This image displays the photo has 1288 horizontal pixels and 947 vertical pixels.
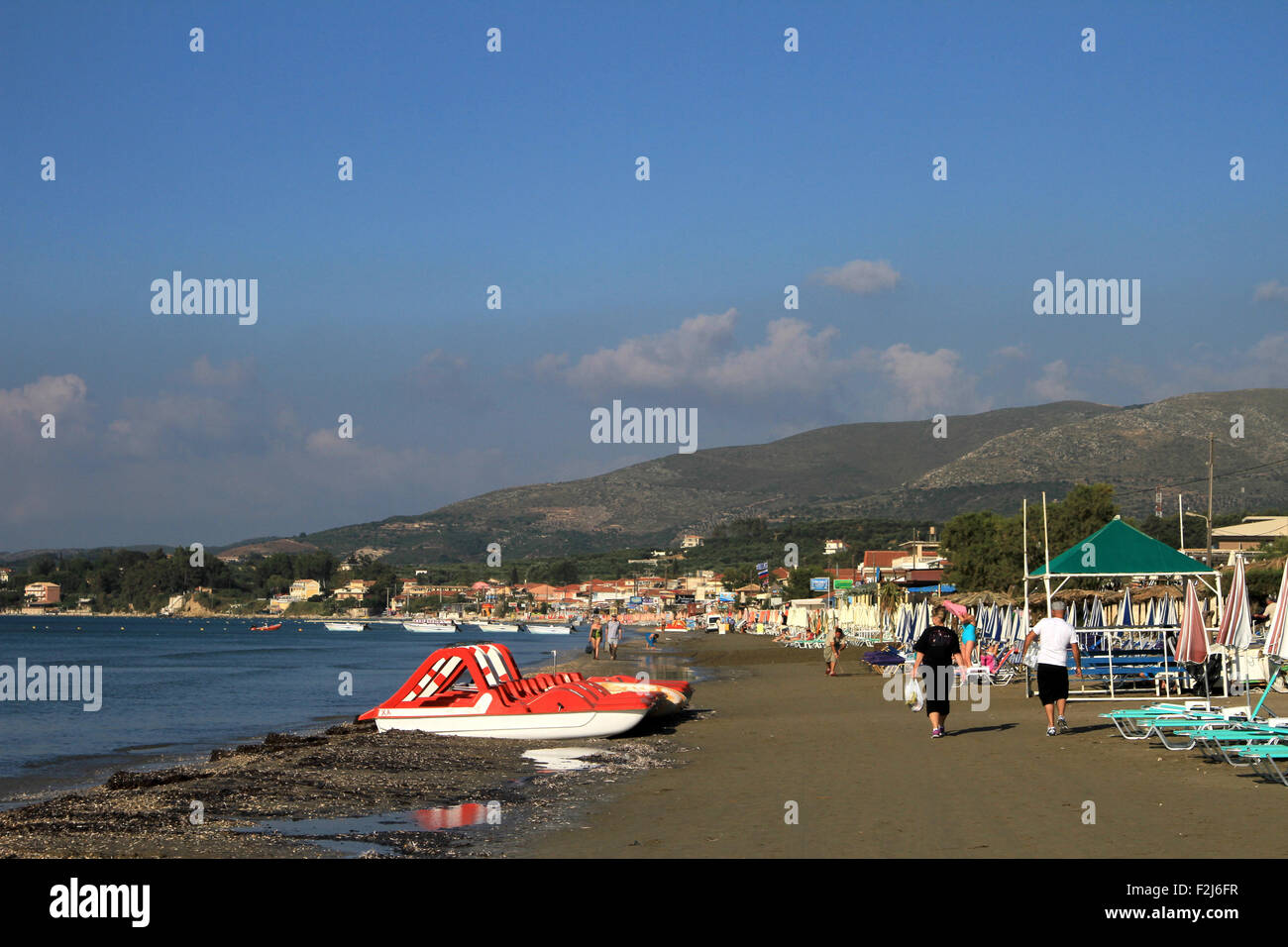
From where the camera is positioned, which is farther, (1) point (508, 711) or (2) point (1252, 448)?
(2) point (1252, 448)

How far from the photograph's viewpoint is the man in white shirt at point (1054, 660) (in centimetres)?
1537

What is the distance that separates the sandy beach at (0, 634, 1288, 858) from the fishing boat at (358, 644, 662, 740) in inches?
13.8

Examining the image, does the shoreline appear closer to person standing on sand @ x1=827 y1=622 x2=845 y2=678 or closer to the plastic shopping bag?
the plastic shopping bag

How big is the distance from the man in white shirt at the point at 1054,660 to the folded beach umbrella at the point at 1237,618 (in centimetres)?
193

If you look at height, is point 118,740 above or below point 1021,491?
below

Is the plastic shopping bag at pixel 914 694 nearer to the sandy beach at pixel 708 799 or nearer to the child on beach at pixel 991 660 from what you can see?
the sandy beach at pixel 708 799

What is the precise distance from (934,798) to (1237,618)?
6.97 metres

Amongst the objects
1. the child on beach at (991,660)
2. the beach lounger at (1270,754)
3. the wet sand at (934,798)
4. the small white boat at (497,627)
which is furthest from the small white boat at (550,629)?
the beach lounger at (1270,754)

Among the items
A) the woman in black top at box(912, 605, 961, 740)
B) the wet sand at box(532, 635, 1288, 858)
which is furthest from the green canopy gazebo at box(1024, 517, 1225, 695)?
the woman in black top at box(912, 605, 961, 740)

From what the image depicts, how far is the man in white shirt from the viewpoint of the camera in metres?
15.4

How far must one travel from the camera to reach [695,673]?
41625 millimetres
